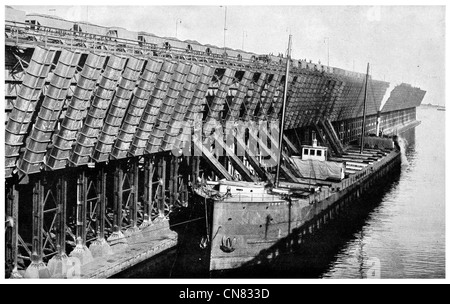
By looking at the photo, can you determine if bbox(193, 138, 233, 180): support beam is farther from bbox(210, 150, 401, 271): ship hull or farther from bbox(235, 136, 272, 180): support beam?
bbox(210, 150, 401, 271): ship hull

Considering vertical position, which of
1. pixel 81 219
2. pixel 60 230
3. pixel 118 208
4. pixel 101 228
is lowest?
pixel 101 228

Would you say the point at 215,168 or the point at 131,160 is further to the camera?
the point at 215,168

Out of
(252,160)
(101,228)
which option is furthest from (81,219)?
(252,160)

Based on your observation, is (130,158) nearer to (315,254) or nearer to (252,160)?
(252,160)

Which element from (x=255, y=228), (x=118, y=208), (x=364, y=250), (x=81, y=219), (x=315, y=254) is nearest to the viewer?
(x=81, y=219)

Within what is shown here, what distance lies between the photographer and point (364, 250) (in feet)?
131

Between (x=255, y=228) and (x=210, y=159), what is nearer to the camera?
(x=255, y=228)

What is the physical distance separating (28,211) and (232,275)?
12.7 m

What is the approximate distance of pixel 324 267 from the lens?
117ft

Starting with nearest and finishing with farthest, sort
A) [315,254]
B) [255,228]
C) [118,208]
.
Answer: [255,228] → [118,208] → [315,254]

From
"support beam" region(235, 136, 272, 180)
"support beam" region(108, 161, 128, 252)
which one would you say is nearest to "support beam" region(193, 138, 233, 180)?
"support beam" region(235, 136, 272, 180)
